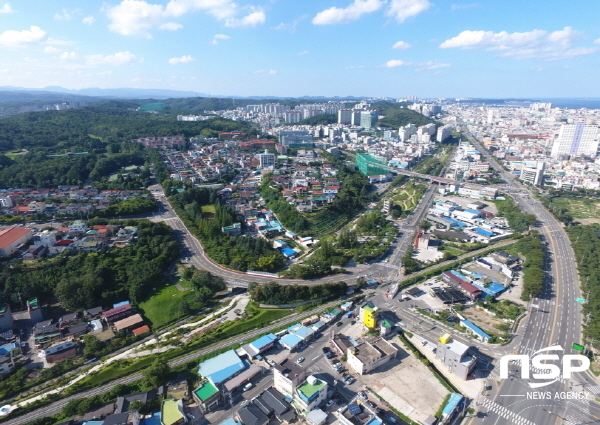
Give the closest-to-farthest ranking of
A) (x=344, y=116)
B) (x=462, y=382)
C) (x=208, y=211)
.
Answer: (x=462, y=382), (x=208, y=211), (x=344, y=116)

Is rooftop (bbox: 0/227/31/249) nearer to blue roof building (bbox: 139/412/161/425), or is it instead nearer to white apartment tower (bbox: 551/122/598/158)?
blue roof building (bbox: 139/412/161/425)

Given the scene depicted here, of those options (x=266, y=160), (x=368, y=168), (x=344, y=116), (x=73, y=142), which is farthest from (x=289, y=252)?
(x=344, y=116)

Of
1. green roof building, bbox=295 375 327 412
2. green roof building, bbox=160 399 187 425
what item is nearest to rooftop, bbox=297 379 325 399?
green roof building, bbox=295 375 327 412

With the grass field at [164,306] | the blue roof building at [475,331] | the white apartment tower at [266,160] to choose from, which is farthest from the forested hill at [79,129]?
the blue roof building at [475,331]

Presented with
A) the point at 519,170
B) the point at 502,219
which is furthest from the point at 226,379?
the point at 519,170

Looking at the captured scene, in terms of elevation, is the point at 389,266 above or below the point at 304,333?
above

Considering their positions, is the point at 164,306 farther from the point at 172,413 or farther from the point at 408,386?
the point at 408,386
